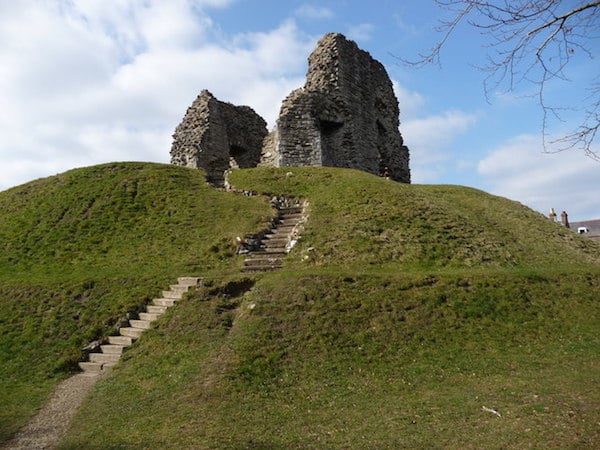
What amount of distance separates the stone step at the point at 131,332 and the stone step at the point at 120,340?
0.16m

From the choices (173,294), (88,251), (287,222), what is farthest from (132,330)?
(287,222)

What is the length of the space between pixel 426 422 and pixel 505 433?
1.36 meters

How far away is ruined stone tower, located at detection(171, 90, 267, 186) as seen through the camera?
34.8 meters

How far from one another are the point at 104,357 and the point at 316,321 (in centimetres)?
591

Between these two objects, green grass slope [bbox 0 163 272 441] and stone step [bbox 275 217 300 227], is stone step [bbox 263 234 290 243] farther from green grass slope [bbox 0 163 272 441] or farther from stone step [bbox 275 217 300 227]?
stone step [bbox 275 217 300 227]

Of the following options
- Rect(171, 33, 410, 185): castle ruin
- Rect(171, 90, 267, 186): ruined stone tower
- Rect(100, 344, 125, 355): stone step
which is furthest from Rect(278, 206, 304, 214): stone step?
Rect(100, 344, 125, 355): stone step

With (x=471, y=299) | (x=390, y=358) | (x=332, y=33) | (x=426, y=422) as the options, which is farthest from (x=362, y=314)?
(x=332, y=33)

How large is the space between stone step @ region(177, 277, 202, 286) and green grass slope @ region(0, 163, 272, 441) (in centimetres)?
54

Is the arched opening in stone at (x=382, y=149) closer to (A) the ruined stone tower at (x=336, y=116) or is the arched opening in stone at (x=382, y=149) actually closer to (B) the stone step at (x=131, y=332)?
(A) the ruined stone tower at (x=336, y=116)

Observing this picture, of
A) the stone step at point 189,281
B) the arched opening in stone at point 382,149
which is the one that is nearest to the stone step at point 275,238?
the stone step at point 189,281

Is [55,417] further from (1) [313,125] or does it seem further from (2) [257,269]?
(1) [313,125]

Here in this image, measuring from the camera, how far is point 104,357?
13.7 metres

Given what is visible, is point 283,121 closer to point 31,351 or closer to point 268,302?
point 268,302

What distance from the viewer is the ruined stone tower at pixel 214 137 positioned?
114 ft
